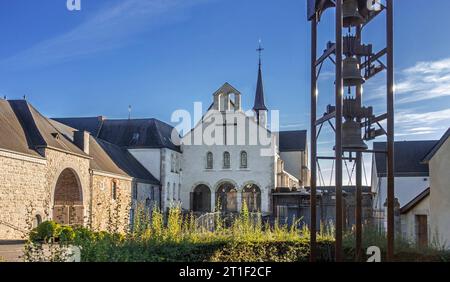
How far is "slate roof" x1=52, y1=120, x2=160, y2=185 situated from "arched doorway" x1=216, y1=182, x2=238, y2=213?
16.4 feet

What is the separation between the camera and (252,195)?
3803 centimetres

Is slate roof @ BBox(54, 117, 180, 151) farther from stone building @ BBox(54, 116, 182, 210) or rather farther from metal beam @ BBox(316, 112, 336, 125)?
metal beam @ BBox(316, 112, 336, 125)

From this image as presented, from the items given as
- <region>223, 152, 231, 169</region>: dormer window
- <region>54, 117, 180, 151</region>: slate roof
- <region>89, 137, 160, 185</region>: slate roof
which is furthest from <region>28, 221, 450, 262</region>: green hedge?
<region>223, 152, 231, 169</region>: dormer window

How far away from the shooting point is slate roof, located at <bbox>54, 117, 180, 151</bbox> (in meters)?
37.7

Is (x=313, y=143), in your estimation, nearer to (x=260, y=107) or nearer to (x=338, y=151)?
(x=338, y=151)

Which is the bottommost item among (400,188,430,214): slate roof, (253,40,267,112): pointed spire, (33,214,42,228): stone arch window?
(33,214,42,228): stone arch window

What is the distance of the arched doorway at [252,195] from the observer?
37.6m

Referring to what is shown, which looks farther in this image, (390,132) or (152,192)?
(152,192)

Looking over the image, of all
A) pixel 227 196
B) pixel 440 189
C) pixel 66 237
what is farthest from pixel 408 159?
pixel 66 237

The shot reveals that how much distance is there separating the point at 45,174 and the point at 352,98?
1672 cm

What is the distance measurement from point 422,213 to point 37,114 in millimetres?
17021
